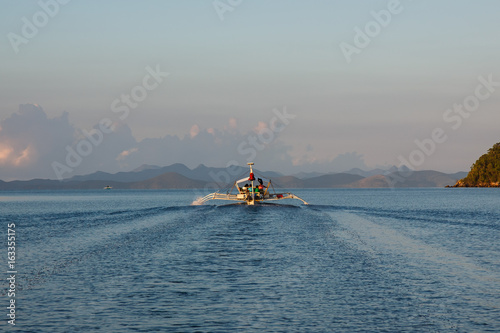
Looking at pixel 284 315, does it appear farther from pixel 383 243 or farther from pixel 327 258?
pixel 383 243

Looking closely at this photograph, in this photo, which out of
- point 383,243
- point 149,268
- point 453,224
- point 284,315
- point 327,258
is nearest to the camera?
point 284,315

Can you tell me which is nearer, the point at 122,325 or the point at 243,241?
the point at 122,325

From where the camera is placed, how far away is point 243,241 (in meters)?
46.7

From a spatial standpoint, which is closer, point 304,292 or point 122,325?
point 122,325

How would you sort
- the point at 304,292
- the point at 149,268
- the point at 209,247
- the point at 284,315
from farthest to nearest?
the point at 209,247 < the point at 149,268 < the point at 304,292 < the point at 284,315

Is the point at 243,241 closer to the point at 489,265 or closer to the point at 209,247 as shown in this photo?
the point at 209,247

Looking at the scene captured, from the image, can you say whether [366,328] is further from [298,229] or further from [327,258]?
[298,229]

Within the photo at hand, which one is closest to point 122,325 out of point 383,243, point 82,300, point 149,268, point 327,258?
point 82,300

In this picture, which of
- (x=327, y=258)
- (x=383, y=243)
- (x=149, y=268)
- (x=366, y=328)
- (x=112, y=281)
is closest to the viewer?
(x=366, y=328)

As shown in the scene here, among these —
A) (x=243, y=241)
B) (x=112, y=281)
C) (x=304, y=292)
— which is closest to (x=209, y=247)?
(x=243, y=241)

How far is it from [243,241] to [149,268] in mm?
15957

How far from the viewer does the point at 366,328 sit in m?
18.9

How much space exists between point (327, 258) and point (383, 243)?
1189cm

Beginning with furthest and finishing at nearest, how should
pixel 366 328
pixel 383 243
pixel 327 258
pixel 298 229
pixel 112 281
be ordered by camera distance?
1. pixel 298 229
2. pixel 383 243
3. pixel 327 258
4. pixel 112 281
5. pixel 366 328
